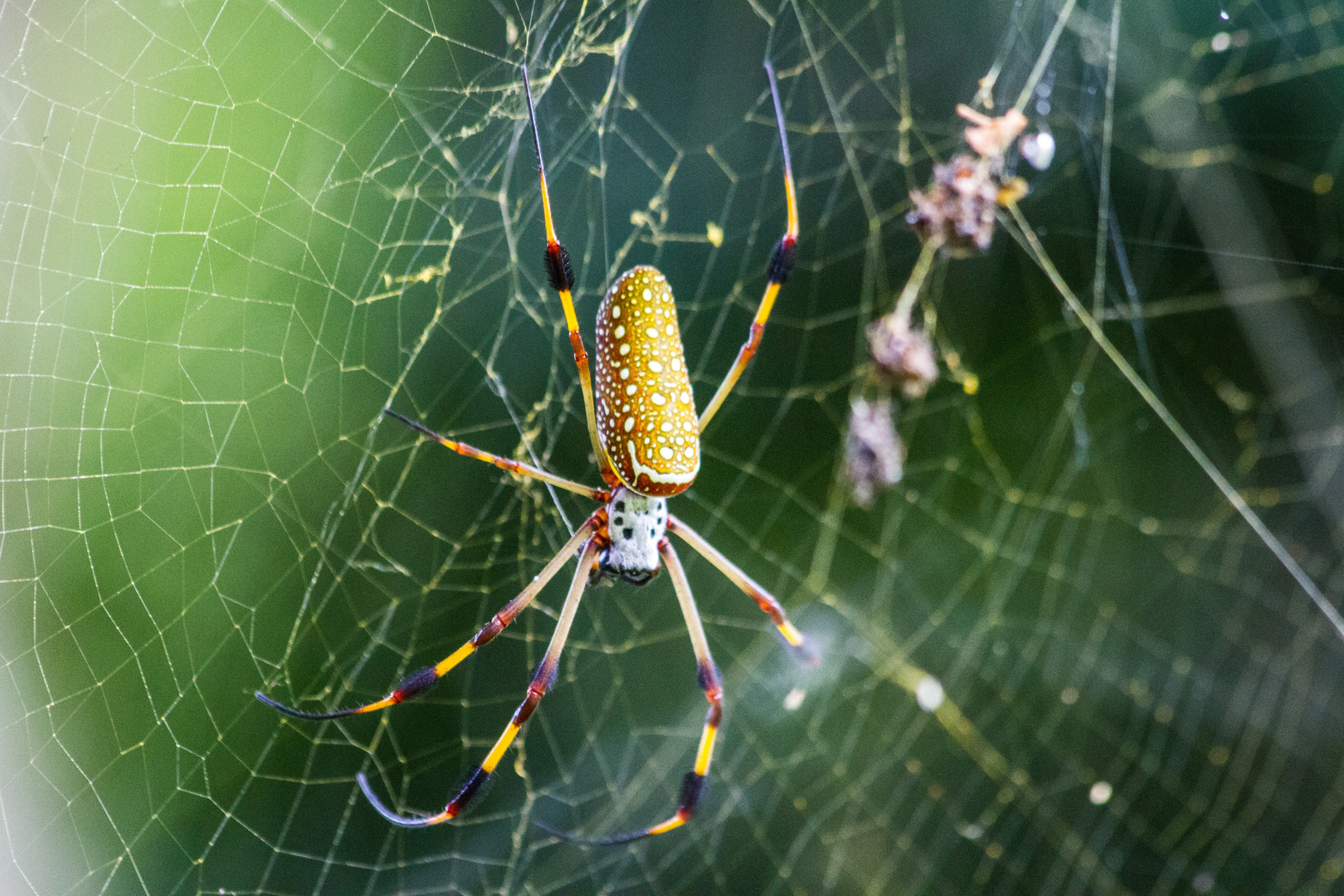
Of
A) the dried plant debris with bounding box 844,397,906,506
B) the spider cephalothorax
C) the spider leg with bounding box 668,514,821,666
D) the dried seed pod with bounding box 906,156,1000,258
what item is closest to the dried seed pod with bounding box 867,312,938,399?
the dried plant debris with bounding box 844,397,906,506

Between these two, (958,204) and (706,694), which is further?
(958,204)

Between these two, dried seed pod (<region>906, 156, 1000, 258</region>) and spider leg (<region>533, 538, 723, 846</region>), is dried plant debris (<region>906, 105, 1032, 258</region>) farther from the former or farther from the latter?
spider leg (<region>533, 538, 723, 846</region>)

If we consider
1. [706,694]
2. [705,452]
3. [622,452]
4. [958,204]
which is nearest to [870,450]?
[705,452]

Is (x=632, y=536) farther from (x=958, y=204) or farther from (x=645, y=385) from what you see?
(x=958, y=204)

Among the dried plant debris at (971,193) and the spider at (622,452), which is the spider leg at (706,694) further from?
the dried plant debris at (971,193)

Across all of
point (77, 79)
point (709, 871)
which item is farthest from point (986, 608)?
point (77, 79)
